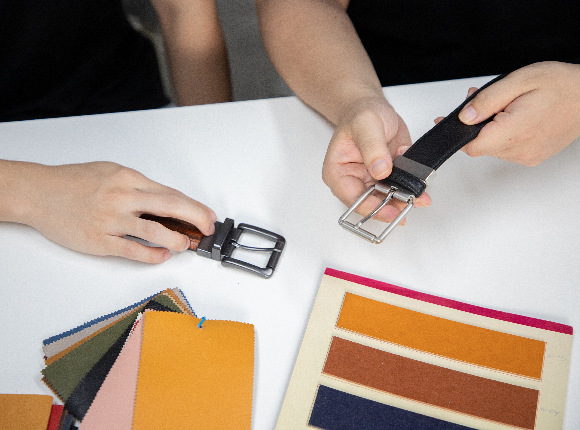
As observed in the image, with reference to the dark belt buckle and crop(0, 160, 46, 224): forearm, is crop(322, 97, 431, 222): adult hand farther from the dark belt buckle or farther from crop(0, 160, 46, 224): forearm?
crop(0, 160, 46, 224): forearm

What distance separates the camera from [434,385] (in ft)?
1.88

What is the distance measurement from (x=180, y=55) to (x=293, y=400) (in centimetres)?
80

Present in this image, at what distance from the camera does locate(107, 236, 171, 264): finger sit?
2.23 ft

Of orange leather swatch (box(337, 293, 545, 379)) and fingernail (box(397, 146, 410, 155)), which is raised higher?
fingernail (box(397, 146, 410, 155))

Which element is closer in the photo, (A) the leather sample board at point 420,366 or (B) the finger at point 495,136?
(A) the leather sample board at point 420,366

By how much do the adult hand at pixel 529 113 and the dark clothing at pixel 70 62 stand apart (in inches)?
29.2

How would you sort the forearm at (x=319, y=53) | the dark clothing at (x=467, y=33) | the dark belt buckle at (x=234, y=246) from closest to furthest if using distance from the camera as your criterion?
the dark belt buckle at (x=234, y=246) < the forearm at (x=319, y=53) < the dark clothing at (x=467, y=33)

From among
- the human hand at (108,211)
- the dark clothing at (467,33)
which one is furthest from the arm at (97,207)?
the dark clothing at (467,33)

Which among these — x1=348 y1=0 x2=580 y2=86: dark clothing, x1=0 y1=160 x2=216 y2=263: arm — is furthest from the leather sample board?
x1=348 y1=0 x2=580 y2=86: dark clothing

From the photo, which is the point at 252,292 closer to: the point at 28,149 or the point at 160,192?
the point at 160,192

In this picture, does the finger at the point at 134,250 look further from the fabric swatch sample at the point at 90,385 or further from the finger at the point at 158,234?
the fabric swatch sample at the point at 90,385

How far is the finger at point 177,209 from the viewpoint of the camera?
2.22 ft

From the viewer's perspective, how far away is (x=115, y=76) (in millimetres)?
1149

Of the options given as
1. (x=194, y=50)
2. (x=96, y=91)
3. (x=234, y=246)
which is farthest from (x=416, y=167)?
(x=96, y=91)
